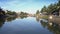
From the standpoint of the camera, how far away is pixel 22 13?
18700cm
